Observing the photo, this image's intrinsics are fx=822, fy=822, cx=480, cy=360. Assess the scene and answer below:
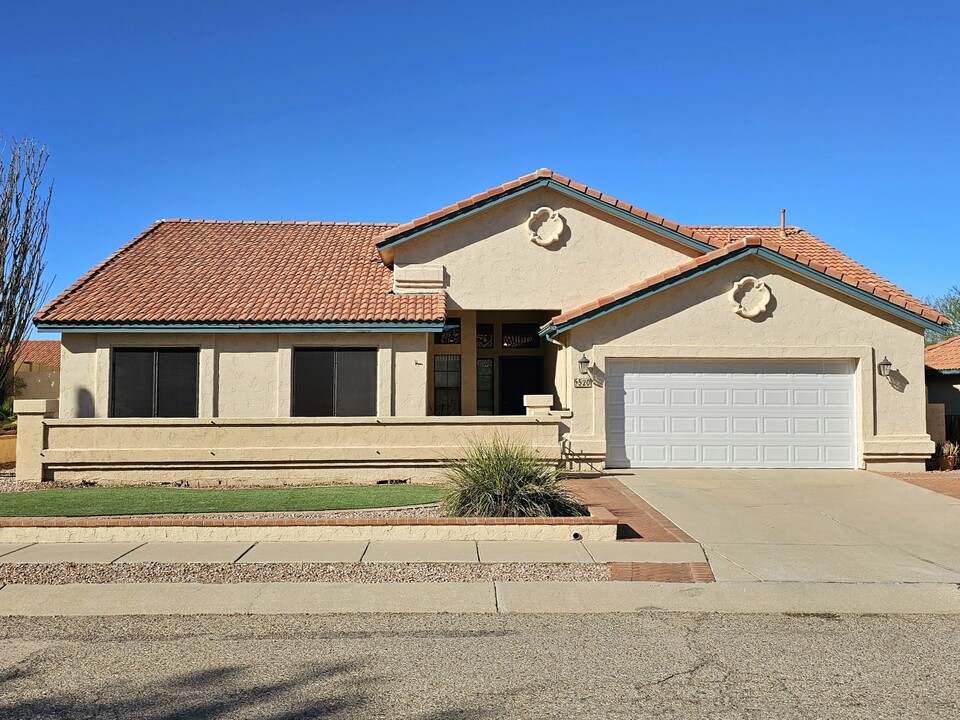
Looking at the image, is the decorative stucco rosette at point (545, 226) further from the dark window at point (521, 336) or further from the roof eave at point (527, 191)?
the dark window at point (521, 336)

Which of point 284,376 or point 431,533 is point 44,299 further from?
point 431,533

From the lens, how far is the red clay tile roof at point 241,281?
1809 centimetres

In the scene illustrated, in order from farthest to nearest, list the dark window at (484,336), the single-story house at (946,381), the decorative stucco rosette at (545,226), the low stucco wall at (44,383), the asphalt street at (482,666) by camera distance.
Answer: the low stucco wall at (44,383)
the single-story house at (946,381)
the dark window at (484,336)
the decorative stucco rosette at (545,226)
the asphalt street at (482,666)

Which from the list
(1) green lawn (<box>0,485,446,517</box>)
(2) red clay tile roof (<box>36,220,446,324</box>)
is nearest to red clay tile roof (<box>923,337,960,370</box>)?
(2) red clay tile roof (<box>36,220,446,324</box>)

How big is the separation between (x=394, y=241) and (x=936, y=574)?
13.4 m

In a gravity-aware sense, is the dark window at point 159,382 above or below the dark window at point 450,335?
below

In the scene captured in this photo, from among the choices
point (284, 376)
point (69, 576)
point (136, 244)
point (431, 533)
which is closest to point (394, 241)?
point (284, 376)

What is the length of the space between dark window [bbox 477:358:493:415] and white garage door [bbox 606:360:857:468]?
5476mm

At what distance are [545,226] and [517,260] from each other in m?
1.06

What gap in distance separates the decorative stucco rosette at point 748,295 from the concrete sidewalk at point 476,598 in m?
9.57

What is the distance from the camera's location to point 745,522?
40.2ft

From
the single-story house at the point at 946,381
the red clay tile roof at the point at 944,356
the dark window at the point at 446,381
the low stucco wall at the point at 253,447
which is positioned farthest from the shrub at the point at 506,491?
the red clay tile roof at the point at 944,356

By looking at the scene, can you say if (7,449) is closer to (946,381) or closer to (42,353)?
(946,381)

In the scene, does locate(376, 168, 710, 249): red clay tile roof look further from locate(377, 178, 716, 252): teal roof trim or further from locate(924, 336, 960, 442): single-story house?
locate(924, 336, 960, 442): single-story house
